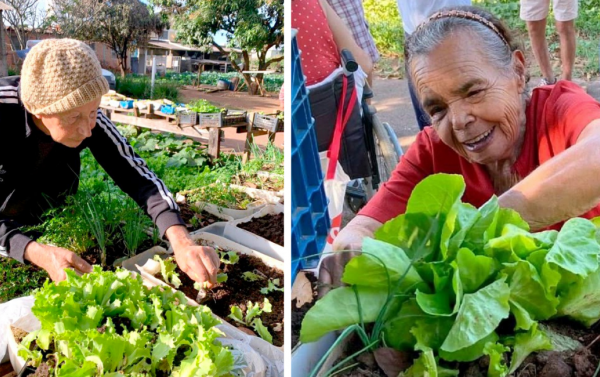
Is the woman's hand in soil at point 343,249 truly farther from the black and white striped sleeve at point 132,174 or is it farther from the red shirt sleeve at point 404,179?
the black and white striped sleeve at point 132,174

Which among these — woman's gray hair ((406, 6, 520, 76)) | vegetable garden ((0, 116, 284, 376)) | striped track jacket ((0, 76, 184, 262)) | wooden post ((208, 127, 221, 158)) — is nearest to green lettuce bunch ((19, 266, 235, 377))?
vegetable garden ((0, 116, 284, 376))

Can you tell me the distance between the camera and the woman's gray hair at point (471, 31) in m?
0.69

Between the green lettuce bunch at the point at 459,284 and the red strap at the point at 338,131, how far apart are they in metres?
0.16

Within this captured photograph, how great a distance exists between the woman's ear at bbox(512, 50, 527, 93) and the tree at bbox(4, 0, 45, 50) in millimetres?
1605

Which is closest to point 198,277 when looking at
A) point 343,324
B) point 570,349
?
point 343,324

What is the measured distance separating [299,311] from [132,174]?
1.24 m

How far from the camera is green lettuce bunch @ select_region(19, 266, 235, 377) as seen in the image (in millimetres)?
1123

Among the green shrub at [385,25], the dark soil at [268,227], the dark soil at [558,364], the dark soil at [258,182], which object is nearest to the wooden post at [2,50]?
the dark soil at [268,227]

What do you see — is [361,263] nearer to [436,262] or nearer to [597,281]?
[436,262]

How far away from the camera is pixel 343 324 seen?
62cm

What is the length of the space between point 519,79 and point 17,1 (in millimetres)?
1810

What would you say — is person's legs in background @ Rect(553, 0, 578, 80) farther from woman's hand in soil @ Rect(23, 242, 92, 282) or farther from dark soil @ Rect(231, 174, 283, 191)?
dark soil @ Rect(231, 174, 283, 191)

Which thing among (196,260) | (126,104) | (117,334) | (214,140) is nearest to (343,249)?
(117,334)

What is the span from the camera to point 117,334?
3.86 ft
